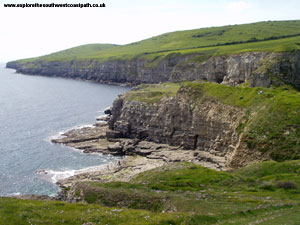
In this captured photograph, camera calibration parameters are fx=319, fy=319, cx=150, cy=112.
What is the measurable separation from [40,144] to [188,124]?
47.4m

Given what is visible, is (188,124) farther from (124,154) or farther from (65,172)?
(65,172)

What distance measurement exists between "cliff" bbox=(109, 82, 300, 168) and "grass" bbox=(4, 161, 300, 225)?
12491 mm

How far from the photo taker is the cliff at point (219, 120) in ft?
210

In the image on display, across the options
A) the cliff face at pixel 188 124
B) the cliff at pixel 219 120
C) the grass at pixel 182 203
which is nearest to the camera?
the grass at pixel 182 203

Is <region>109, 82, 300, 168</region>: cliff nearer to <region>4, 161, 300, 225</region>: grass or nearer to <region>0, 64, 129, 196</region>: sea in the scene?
<region>4, 161, 300, 225</region>: grass

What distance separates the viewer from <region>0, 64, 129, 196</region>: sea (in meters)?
74.2

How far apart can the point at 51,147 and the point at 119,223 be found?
7463 centimetres

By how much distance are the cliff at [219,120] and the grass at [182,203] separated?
12.5 m

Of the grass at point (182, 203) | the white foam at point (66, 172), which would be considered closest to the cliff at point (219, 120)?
the grass at point (182, 203)

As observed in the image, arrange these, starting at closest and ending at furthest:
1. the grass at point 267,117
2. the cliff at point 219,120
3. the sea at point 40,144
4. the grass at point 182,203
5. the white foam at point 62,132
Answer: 1. the grass at point 182,203
2. the grass at point 267,117
3. the cliff at point 219,120
4. the sea at point 40,144
5. the white foam at point 62,132

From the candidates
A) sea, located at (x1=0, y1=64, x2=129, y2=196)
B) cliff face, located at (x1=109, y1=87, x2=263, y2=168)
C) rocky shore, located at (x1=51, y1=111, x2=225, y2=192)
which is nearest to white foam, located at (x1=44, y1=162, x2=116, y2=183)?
sea, located at (x1=0, y1=64, x2=129, y2=196)

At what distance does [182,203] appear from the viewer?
35906 mm

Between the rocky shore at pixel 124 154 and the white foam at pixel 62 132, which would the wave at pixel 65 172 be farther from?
the white foam at pixel 62 132

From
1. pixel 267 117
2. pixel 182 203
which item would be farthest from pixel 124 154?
pixel 182 203
